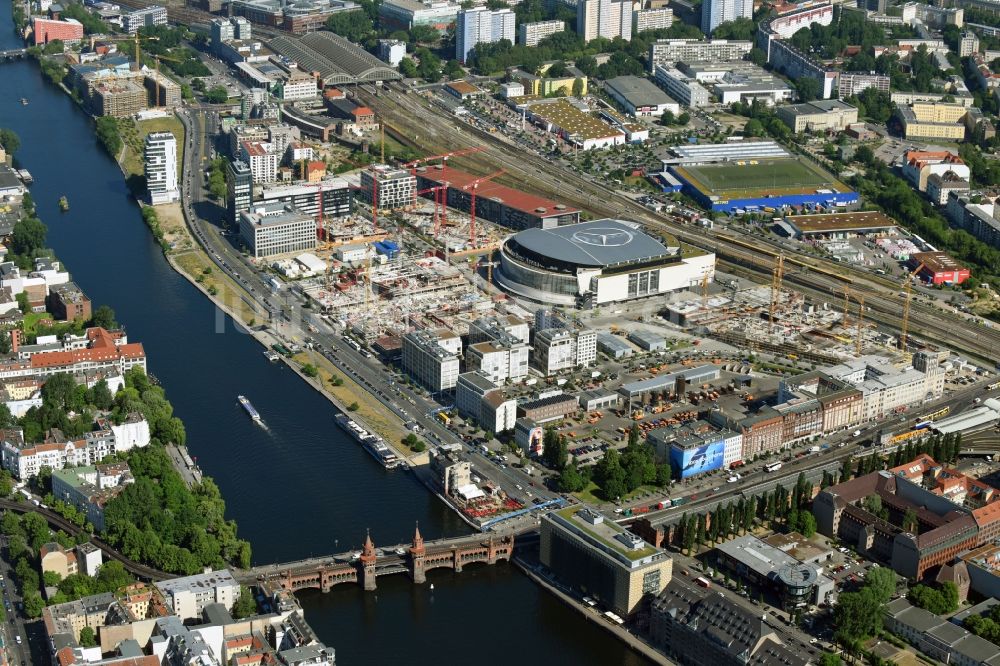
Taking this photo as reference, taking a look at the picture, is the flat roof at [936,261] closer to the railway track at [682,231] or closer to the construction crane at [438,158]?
the railway track at [682,231]

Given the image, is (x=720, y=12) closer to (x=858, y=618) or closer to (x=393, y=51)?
(x=393, y=51)

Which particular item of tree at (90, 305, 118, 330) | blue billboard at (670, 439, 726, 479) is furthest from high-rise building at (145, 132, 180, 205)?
blue billboard at (670, 439, 726, 479)

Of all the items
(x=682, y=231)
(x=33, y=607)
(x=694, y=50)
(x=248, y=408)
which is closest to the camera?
(x=33, y=607)

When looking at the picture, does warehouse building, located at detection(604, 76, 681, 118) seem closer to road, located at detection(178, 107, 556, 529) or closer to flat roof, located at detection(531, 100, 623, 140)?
flat roof, located at detection(531, 100, 623, 140)

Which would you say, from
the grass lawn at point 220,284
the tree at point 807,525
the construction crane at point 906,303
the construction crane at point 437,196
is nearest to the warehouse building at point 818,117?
the construction crane at point 906,303

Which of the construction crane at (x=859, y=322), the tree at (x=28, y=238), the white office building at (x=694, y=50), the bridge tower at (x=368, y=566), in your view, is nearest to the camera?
the bridge tower at (x=368, y=566)

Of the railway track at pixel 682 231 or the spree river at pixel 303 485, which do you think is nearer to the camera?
the spree river at pixel 303 485

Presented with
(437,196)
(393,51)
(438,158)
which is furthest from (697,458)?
(393,51)
